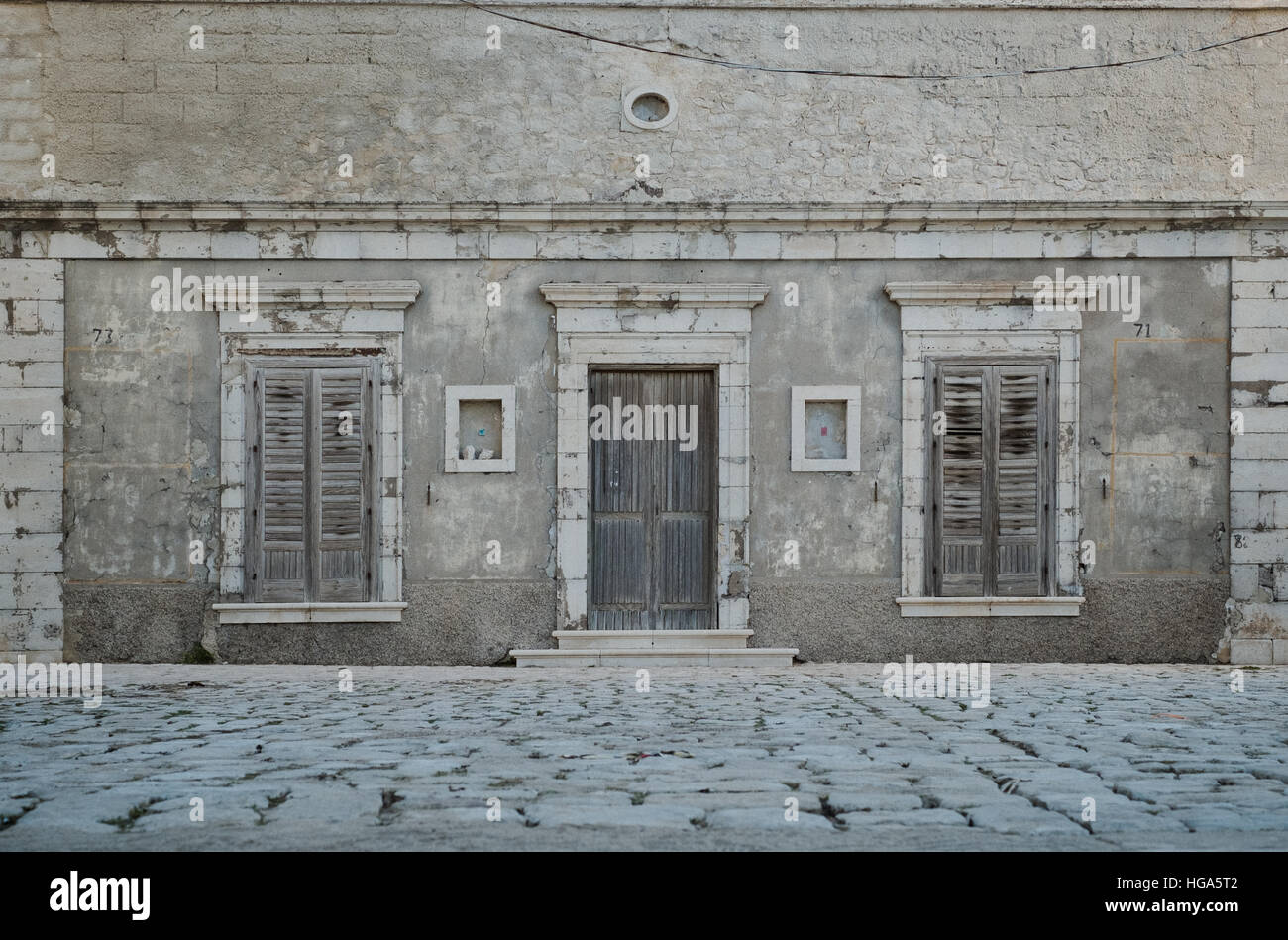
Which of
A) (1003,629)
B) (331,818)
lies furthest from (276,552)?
(331,818)

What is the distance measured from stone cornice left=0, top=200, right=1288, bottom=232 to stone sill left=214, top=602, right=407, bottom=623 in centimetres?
311

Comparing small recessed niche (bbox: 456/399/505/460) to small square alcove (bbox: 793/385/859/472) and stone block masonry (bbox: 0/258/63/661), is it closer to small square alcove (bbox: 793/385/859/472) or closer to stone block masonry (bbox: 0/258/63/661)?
small square alcove (bbox: 793/385/859/472)

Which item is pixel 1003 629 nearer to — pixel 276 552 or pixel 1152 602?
pixel 1152 602

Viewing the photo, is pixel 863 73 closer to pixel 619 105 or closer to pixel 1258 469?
pixel 619 105

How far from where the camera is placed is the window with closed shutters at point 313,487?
443 inches

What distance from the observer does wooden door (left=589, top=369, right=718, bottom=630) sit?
1148cm

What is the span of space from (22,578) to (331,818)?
7815mm

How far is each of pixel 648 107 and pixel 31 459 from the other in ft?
19.2

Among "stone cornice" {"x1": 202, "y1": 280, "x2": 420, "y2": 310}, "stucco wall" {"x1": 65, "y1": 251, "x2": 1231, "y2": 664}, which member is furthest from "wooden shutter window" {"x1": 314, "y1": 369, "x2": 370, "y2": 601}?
"stone cornice" {"x1": 202, "y1": 280, "x2": 420, "y2": 310}

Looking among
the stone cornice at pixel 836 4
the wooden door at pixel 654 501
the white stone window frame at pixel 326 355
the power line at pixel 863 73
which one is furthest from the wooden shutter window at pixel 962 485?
the white stone window frame at pixel 326 355

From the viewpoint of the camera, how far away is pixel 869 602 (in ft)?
37.1

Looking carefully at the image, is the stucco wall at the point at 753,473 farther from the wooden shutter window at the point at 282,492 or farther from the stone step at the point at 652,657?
the wooden shutter window at the point at 282,492

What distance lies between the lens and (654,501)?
11555 millimetres

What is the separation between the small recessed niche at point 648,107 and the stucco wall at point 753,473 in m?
1.18
